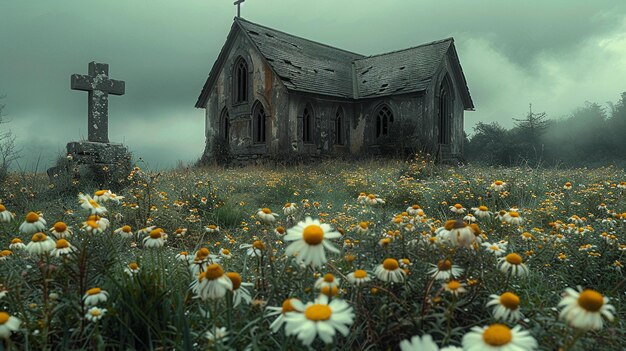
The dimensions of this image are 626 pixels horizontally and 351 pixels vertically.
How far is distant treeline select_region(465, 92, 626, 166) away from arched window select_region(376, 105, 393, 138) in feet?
43.3

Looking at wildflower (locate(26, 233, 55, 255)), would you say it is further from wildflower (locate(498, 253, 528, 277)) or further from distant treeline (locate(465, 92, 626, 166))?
distant treeline (locate(465, 92, 626, 166))

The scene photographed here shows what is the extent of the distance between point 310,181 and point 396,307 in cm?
984

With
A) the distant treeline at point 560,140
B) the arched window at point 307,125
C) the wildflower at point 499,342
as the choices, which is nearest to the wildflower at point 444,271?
the wildflower at point 499,342

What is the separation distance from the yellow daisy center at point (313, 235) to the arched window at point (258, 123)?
1849cm

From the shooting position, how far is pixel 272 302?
2354 millimetres

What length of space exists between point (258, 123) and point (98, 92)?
8.50 metres

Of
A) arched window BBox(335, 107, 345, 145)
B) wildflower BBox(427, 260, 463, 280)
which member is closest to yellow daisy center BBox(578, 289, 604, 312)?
wildflower BBox(427, 260, 463, 280)

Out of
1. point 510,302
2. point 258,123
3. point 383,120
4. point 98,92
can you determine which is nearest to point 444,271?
point 510,302

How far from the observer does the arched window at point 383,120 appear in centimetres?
2062

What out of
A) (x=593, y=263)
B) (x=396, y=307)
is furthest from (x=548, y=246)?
(x=396, y=307)

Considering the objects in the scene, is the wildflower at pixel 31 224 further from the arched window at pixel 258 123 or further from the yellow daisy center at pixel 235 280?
the arched window at pixel 258 123

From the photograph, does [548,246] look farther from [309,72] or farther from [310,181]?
[309,72]

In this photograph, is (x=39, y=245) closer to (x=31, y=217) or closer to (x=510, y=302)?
(x=31, y=217)

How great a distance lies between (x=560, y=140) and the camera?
1366 inches
